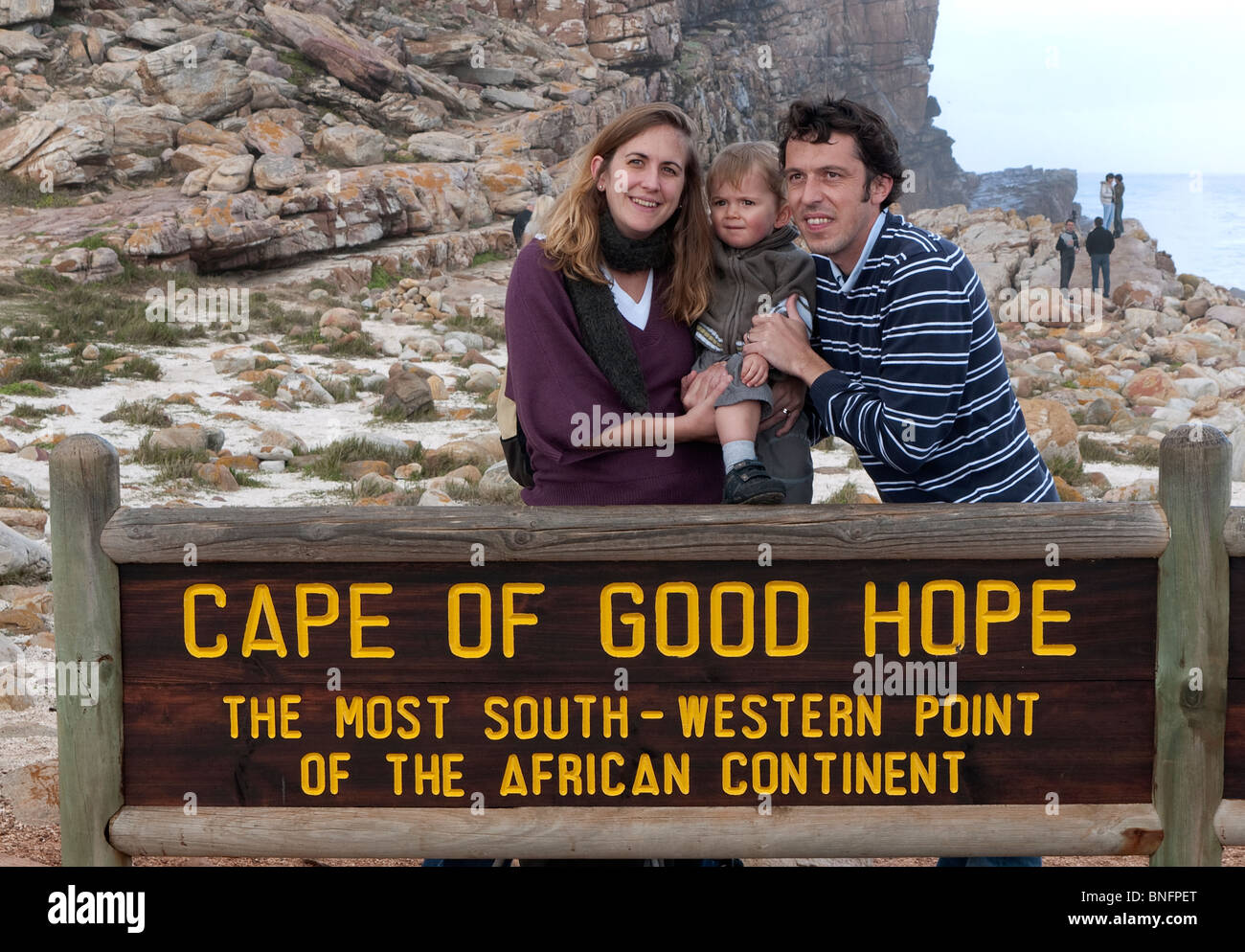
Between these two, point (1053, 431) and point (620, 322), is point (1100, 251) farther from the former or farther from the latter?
point (620, 322)

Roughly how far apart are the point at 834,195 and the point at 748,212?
0.31m

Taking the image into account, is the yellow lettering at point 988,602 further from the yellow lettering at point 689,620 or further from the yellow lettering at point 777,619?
the yellow lettering at point 689,620

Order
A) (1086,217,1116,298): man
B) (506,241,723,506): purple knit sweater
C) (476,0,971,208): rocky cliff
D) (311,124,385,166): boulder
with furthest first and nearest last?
(476,0,971,208): rocky cliff → (1086,217,1116,298): man → (311,124,385,166): boulder → (506,241,723,506): purple knit sweater

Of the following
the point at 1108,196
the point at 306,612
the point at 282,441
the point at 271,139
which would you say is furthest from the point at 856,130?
the point at 1108,196

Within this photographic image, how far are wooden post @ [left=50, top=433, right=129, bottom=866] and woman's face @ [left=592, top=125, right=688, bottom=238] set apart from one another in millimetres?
1342

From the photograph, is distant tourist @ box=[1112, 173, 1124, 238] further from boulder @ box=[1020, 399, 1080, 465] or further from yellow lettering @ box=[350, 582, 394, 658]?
yellow lettering @ box=[350, 582, 394, 658]

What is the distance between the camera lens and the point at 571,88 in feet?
128

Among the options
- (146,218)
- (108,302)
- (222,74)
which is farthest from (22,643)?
(222,74)

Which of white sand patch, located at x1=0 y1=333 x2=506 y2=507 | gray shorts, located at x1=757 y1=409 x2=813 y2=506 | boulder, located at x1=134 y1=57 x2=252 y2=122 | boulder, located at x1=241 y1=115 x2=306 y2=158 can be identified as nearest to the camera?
gray shorts, located at x1=757 y1=409 x2=813 y2=506

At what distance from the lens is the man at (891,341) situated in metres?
2.97

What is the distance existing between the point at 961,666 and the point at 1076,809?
16.4 inches

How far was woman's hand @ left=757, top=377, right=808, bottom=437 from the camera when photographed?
327 cm

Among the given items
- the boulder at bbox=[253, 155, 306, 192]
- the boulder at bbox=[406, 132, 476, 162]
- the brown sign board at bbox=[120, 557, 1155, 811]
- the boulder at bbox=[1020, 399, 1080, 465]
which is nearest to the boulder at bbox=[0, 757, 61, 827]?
the brown sign board at bbox=[120, 557, 1155, 811]

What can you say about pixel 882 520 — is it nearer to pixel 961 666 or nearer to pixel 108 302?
pixel 961 666
